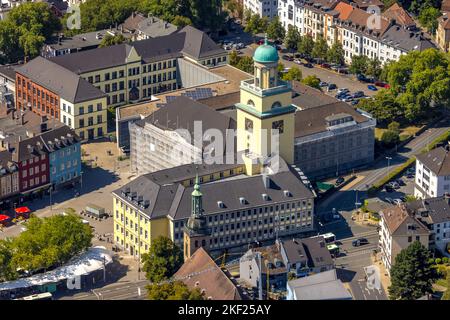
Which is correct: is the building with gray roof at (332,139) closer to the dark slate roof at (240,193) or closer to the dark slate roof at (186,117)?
the dark slate roof at (186,117)

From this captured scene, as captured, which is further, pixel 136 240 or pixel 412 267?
pixel 136 240

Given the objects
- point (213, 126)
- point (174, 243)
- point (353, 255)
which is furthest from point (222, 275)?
point (213, 126)

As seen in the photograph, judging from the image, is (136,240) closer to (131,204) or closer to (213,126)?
(131,204)

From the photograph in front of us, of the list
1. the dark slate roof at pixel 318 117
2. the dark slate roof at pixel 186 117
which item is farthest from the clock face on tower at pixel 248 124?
the dark slate roof at pixel 318 117
